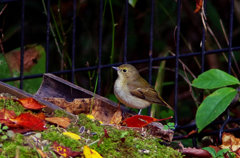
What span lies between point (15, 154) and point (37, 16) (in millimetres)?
4037

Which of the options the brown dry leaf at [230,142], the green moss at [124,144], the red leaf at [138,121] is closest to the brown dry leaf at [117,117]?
the red leaf at [138,121]

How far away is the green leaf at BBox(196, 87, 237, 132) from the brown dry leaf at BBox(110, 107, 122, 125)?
0.58 meters

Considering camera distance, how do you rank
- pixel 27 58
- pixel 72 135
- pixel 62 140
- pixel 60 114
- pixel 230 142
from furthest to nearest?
pixel 27 58, pixel 230 142, pixel 60 114, pixel 72 135, pixel 62 140

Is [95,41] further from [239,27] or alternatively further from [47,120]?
[47,120]

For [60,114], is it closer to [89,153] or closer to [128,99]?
[89,153]

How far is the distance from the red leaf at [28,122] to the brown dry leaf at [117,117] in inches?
32.4

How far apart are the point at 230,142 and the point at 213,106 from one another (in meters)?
0.81

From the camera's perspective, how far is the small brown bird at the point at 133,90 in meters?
5.31

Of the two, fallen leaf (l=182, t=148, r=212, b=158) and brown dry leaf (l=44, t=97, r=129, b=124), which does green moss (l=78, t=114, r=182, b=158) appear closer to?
fallen leaf (l=182, t=148, r=212, b=158)

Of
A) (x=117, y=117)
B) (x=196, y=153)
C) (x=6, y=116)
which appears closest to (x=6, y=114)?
(x=6, y=116)

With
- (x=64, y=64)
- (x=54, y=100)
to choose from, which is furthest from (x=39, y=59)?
(x=54, y=100)

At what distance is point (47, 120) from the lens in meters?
3.80

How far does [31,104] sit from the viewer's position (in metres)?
3.98

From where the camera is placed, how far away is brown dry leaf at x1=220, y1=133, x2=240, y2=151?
15.9 ft
